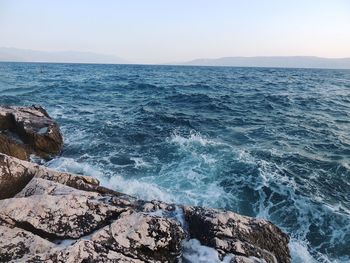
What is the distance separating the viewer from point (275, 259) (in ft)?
17.5

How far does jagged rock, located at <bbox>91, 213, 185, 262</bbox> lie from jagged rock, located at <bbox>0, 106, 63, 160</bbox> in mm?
7128

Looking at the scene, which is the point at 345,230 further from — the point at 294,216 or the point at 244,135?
the point at 244,135

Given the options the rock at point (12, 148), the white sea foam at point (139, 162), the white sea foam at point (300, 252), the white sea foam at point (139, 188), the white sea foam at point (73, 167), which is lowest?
the white sea foam at point (300, 252)

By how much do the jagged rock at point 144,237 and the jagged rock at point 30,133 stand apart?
713 cm

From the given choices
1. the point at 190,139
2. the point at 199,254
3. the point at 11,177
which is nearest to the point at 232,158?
the point at 190,139

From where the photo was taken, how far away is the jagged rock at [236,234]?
16.6 ft

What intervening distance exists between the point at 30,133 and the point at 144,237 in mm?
8528

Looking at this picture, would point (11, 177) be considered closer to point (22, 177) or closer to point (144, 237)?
point (22, 177)

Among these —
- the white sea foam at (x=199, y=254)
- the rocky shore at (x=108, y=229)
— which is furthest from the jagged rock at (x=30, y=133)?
the white sea foam at (x=199, y=254)

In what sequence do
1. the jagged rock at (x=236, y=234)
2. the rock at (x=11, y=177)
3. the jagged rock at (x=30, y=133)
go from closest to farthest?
the jagged rock at (x=236, y=234) < the rock at (x=11, y=177) < the jagged rock at (x=30, y=133)

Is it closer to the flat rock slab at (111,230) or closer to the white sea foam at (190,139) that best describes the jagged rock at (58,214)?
the flat rock slab at (111,230)

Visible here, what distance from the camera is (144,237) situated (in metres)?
4.83

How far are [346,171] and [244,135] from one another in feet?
17.1

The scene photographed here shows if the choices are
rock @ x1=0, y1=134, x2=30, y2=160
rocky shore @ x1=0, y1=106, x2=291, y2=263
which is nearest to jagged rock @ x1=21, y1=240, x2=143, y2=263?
rocky shore @ x1=0, y1=106, x2=291, y2=263
